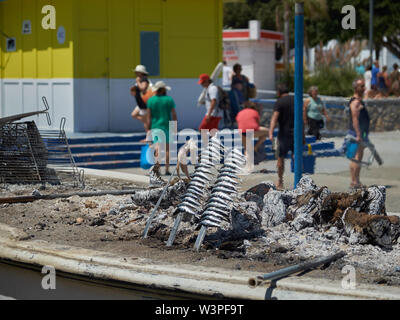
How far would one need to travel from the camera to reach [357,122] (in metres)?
12.7

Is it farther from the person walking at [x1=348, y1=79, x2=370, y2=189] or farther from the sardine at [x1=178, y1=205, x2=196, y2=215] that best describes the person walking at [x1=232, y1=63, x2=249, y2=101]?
the sardine at [x1=178, y1=205, x2=196, y2=215]

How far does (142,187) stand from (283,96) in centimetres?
373

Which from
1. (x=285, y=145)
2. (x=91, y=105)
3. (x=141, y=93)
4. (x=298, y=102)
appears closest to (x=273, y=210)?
(x=298, y=102)

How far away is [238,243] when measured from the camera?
6855 millimetres

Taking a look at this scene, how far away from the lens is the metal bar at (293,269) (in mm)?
5359

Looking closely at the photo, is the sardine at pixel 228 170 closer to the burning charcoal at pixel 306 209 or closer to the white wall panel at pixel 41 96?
the burning charcoal at pixel 306 209

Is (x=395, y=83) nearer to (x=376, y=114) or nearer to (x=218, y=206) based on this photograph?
(x=376, y=114)

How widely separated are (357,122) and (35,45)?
9.28m

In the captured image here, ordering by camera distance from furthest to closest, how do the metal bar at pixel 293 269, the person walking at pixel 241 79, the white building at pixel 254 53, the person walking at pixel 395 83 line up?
the white building at pixel 254 53 → the person walking at pixel 395 83 → the person walking at pixel 241 79 → the metal bar at pixel 293 269

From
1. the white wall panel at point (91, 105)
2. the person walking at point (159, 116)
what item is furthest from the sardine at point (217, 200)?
the white wall panel at point (91, 105)

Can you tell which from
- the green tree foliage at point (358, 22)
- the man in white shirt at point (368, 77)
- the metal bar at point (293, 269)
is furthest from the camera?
the green tree foliage at point (358, 22)

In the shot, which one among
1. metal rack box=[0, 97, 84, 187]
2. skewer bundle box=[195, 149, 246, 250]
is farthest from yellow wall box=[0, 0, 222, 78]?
skewer bundle box=[195, 149, 246, 250]

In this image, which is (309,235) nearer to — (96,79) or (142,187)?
(142,187)

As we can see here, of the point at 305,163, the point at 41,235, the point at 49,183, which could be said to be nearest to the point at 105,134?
the point at 305,163
